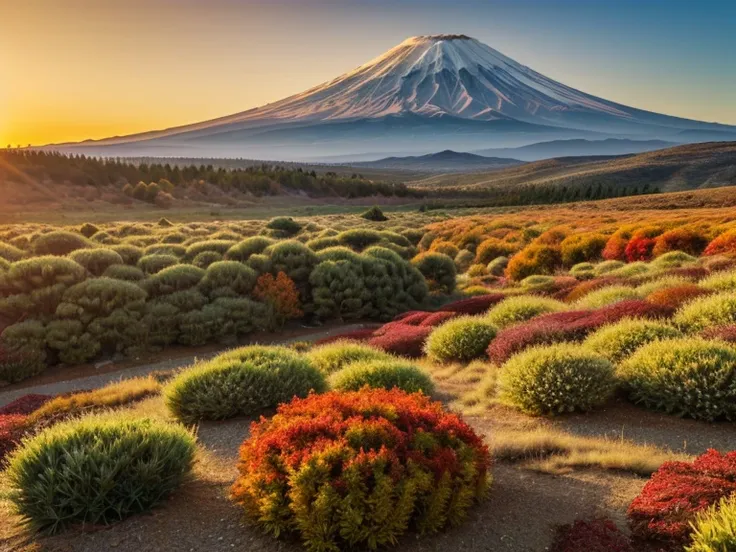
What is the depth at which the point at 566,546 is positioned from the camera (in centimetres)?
383

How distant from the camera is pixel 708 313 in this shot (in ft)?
30.2

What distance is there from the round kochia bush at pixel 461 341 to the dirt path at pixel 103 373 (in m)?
4.89

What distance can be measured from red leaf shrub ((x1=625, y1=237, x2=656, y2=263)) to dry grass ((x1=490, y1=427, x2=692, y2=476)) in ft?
55.5

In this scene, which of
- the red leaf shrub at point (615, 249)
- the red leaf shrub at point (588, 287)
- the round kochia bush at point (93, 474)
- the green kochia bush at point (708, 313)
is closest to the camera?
the round kochia bush at point (93, 474)

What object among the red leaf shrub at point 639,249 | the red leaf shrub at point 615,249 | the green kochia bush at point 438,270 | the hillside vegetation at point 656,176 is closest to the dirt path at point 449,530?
the green kochia bush at point 438,270

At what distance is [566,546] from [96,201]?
69.0 metres

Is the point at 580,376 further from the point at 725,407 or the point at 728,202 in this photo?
the point at 728,202

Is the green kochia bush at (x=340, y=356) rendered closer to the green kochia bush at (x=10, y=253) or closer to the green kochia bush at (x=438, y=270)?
the green kochia bush at (x=438, y=270)

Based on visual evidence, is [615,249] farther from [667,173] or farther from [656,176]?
[667,173]

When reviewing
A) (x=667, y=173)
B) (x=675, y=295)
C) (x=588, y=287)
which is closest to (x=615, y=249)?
(x=588, y=287)

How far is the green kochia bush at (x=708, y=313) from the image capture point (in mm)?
8953

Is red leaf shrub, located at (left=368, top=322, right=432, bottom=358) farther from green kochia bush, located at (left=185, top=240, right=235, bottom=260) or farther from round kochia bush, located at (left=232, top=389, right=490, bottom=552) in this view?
green kochia bush, located at (left=185, top=240, right=235, bottom=260)

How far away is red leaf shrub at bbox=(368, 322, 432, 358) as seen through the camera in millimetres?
12336

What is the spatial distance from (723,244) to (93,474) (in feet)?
66.2
